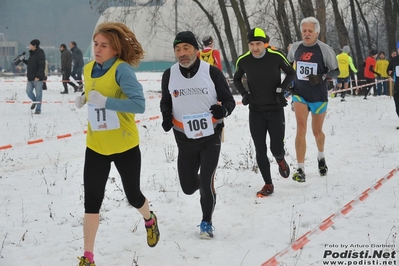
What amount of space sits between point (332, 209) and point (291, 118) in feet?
30.0

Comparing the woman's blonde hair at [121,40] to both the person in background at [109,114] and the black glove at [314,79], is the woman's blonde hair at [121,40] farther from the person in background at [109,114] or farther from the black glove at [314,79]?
the black glove at [314,79]

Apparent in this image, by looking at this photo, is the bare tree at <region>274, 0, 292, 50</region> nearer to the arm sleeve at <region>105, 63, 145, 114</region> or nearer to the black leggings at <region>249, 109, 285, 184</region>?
the black leggings at <region>249, 109, 285, 184</region>

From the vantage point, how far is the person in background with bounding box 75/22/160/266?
4.07 metres

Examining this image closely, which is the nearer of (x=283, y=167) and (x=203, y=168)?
(x=203, y=168)

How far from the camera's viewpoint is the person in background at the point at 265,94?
631cm

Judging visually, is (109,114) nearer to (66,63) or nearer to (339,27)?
(66,63)

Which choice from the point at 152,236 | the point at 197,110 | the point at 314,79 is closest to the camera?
the point at 152,236

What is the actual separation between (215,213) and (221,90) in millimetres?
1414

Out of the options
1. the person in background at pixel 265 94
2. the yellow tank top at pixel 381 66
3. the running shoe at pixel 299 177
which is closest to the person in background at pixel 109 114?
the person in background at pixel 265 94

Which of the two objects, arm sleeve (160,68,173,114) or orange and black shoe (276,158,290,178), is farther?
orange and black shoe (276,158,290,178)

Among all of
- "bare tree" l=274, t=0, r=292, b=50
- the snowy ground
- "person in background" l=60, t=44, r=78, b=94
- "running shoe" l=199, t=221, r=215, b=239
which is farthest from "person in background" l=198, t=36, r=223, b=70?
"bare tree" l=274, t=0, r=292, b=50

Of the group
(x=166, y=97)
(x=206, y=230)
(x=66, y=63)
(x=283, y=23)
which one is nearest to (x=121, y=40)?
(x=166, y=97)

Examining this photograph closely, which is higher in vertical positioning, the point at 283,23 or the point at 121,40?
the point at 283,23

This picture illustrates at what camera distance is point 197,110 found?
498 cm
